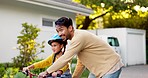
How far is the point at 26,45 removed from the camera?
36.3ft

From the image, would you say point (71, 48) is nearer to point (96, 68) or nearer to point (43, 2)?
point (96, 68)

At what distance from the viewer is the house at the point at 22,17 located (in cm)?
1165

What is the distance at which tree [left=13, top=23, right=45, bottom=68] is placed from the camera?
1099cm

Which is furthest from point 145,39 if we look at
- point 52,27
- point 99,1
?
point 52,27

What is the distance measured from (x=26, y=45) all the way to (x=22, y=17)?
74.2 inches

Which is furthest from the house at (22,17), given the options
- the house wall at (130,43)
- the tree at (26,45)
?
the house wall at (130,43)

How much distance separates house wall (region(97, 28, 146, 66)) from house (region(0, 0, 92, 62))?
292 inches

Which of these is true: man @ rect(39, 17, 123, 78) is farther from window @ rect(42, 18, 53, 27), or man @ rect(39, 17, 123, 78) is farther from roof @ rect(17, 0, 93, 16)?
window @ rect(42, 18, 53, 27)

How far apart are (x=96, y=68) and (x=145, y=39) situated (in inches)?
815

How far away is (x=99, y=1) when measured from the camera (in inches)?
916

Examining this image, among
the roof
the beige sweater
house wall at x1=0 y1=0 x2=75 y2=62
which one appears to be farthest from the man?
the roof

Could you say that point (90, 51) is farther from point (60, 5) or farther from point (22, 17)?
point (60, 5)

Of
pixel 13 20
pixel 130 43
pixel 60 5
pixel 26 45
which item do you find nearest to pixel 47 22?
pixel 60 5

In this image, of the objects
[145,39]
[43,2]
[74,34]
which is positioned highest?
[43,2]
